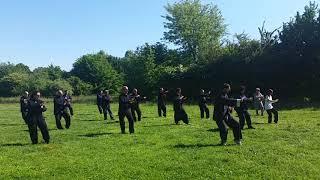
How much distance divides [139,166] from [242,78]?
4776cm

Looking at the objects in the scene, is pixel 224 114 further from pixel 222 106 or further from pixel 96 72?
pixel 96 72

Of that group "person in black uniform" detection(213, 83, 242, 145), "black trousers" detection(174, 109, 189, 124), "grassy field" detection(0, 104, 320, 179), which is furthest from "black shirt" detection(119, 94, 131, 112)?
"person in black uniform" detection(213, 83, 242, 145)

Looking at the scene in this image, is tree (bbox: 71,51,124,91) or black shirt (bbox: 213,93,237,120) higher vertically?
tree (bbox: 71,51,124,91)

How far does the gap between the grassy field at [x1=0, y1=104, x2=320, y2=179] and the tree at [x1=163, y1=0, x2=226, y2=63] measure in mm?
70573

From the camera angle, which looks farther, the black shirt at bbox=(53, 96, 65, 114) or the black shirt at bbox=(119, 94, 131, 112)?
the black shirt at bbox=(53, 96, 65, 114)

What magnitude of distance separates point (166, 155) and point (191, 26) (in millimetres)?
79826

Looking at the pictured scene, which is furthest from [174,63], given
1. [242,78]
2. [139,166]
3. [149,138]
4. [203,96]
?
[139,166]

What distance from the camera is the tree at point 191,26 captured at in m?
97.4

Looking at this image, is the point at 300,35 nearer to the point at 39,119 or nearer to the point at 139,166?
the point at 39,119

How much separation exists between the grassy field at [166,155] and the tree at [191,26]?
7057 cm

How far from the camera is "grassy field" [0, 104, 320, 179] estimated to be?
640 inches

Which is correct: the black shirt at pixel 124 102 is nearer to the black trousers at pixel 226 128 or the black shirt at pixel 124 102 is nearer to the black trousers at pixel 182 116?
the black trousers at pixel 182 116

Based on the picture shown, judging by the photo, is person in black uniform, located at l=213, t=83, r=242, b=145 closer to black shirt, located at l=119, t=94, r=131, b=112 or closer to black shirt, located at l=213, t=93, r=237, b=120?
black shirt, located at l=213, t=93, r=237, b=120

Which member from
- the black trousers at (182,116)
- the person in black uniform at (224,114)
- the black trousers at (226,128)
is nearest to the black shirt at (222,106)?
the person in black uniform at (224,114)
